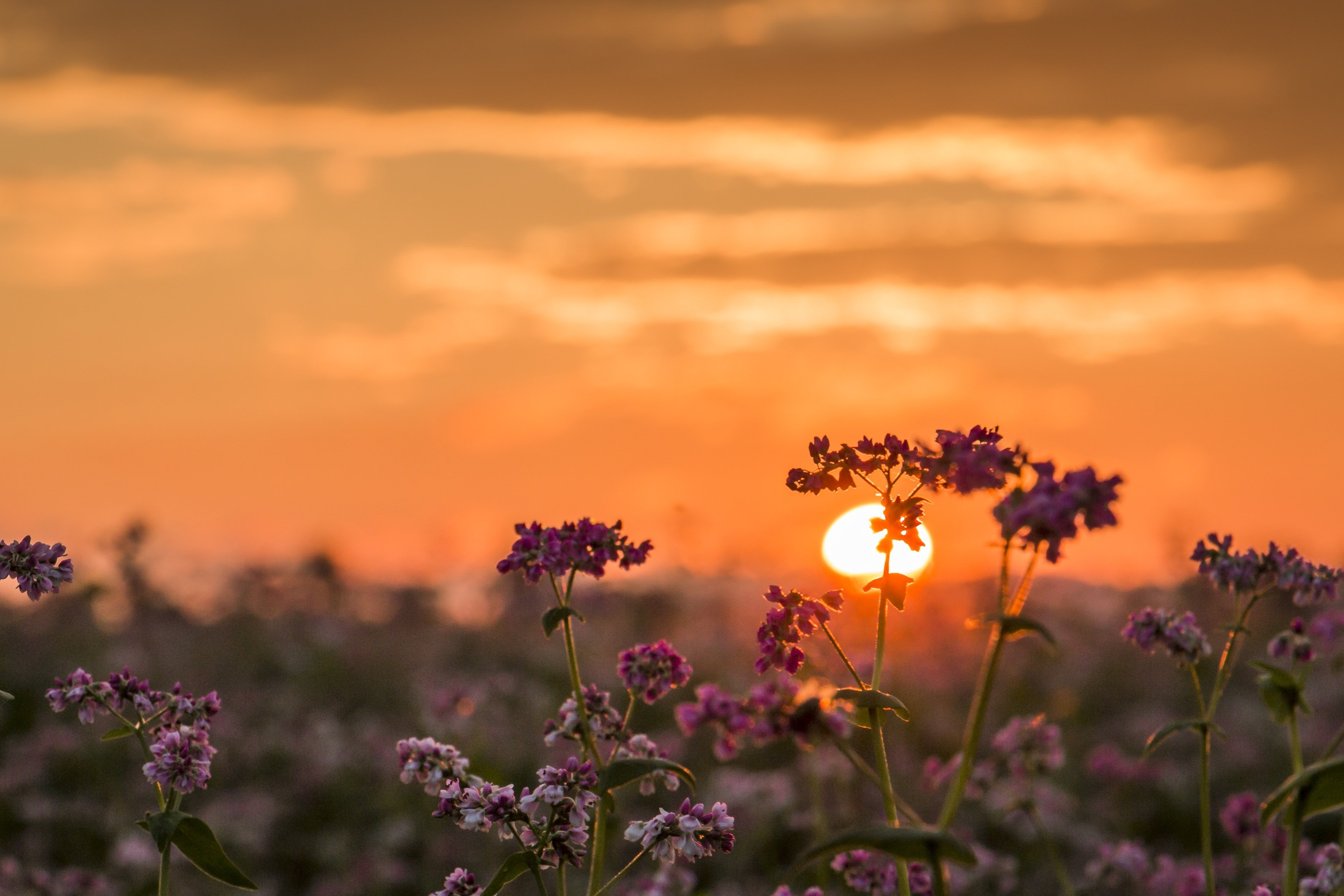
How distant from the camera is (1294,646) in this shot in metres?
5.52

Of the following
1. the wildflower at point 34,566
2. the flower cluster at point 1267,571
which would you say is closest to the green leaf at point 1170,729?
the flower cluster at point 1267,571

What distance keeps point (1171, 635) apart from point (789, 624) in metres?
1.60

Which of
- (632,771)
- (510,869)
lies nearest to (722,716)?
(632,771)

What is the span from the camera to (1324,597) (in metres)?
5.23

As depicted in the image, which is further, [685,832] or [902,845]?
[685,832]

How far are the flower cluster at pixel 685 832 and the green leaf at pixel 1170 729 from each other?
141cm

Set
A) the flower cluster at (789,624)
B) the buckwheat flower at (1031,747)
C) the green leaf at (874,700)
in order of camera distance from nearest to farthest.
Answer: the green leaf at (874,700) < the flower cluster at (789,624) < the buckwheat flower at (1031,747)

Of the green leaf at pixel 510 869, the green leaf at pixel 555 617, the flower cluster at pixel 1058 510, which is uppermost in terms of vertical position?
the flower cluster at pixel 1058 510

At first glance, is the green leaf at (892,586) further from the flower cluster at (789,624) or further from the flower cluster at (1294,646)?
the flower cluster at (1294,646)

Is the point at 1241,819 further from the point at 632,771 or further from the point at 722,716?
the point at 632,771

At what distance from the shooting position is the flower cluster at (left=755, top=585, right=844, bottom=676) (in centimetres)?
462

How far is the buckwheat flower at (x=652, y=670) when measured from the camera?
16.3 feet

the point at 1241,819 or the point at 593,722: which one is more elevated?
the point at 593,722

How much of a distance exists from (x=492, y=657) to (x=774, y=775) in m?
8.34
